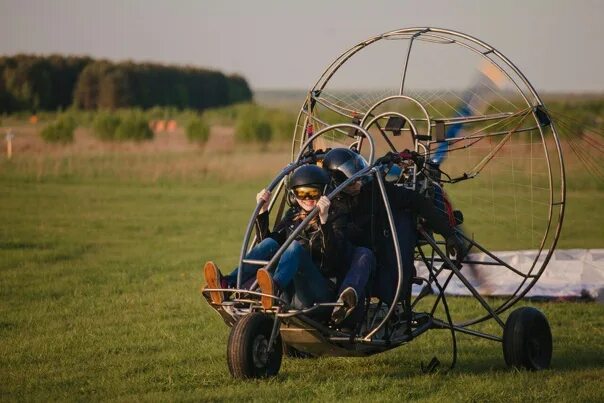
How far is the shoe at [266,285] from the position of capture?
30.5 ft

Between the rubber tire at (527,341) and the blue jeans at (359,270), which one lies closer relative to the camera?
the blue jeans at (359,270)

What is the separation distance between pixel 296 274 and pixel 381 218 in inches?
50.0

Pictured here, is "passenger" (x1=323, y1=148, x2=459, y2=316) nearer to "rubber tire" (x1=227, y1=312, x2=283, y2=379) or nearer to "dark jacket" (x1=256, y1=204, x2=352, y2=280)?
"dark jacket" (x1=256, y1=204, x2=352, y2=280)

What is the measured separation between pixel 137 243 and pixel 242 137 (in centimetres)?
3858

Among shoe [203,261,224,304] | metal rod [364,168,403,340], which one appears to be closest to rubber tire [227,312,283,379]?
shoe [203,261,224,304]

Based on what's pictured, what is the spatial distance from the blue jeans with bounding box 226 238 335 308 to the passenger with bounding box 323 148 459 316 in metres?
0.64

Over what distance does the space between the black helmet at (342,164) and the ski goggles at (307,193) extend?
0.51m

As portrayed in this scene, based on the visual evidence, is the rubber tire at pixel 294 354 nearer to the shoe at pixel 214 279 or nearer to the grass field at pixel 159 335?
the grass field at pixel 159 335

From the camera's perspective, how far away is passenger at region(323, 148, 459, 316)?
10.4 meters

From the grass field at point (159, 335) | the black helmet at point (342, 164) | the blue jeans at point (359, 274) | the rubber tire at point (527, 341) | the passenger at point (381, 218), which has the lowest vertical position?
the grass field at point (159, 335)

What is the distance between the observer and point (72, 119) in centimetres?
5525

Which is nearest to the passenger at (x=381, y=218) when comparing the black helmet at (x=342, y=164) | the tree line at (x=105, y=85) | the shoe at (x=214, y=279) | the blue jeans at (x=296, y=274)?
the black helmet at (x=342, y=164)

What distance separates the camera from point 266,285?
30.6 feet

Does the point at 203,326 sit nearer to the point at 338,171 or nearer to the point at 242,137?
the point at 338,171
